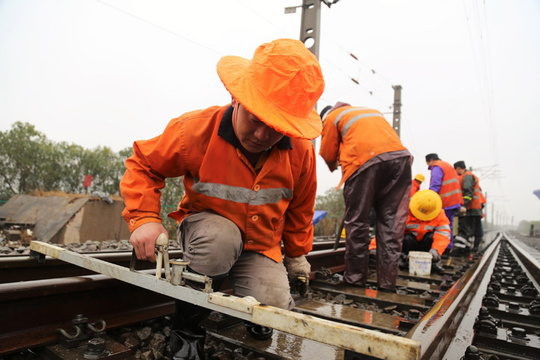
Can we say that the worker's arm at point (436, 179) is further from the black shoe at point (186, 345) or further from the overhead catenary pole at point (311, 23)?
the black shoe at point (186, 345)

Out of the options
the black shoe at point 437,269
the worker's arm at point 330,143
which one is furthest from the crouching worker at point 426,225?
the worker's arm at point 330,143

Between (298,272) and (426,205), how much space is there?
12.1ft

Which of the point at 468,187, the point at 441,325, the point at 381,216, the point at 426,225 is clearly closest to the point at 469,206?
the point at 468,187

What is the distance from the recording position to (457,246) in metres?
7.75

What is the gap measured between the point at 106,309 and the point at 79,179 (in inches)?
1204

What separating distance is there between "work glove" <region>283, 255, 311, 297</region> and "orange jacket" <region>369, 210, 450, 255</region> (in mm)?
3485

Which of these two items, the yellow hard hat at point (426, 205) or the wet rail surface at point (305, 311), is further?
the yellow hard hat at point (426, 205)

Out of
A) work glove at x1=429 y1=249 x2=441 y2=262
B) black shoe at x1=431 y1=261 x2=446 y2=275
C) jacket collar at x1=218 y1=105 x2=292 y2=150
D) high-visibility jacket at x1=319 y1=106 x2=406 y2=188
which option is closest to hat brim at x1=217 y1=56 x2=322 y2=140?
jacket collar at x1=218 y1=105 x2=292 y2=150

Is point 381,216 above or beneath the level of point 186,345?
above

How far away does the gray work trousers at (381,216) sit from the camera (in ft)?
11.8

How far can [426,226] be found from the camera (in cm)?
543

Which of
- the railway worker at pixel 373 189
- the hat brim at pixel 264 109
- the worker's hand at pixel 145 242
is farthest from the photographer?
the railway worker at pixel 373 189

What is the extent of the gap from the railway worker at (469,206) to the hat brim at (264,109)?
8.47m

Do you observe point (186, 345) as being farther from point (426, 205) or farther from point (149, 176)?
point (426, 205)
